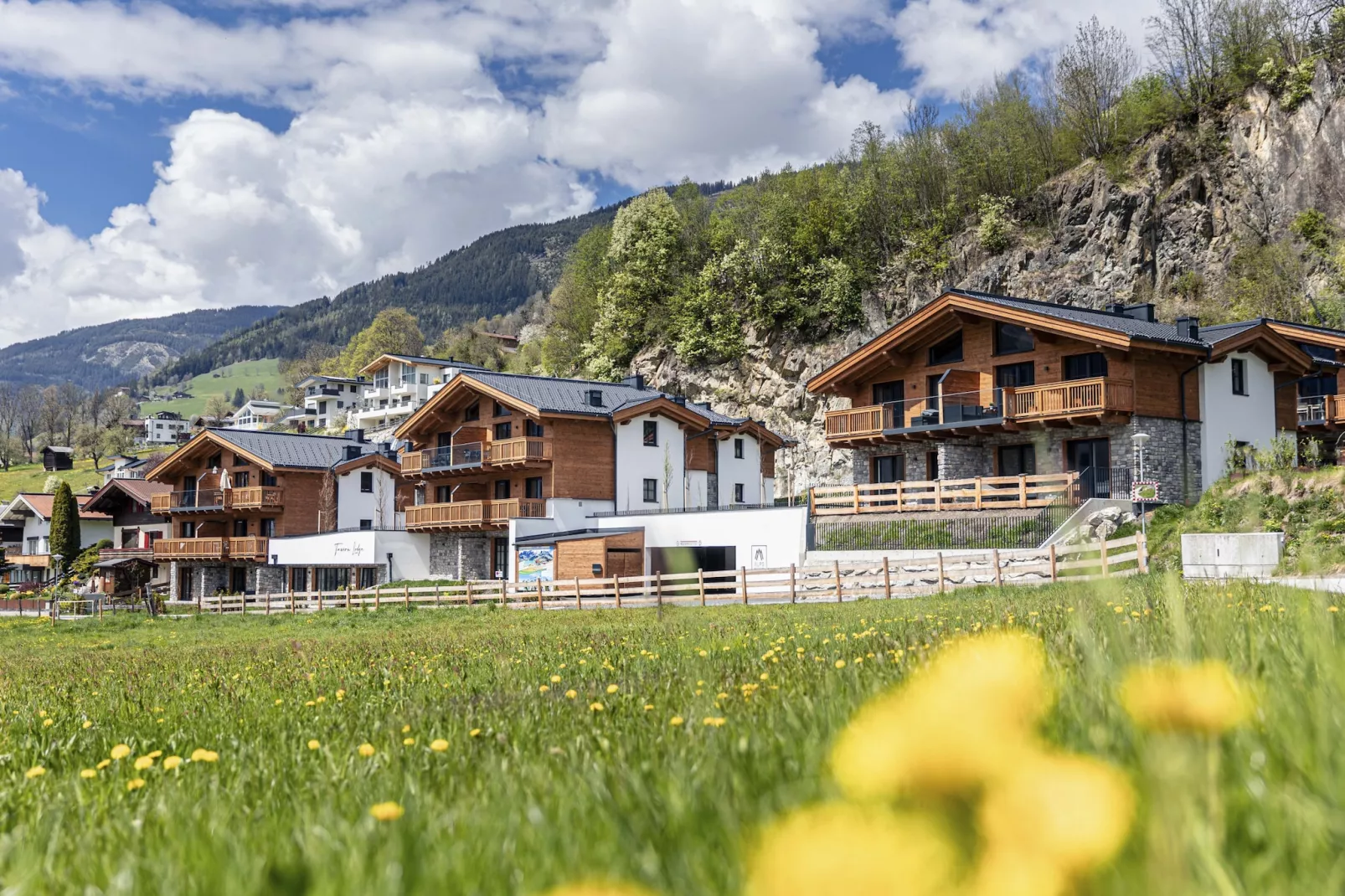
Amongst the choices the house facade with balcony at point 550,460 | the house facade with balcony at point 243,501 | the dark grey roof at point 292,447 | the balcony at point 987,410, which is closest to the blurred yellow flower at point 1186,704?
the balcony at point 987,410

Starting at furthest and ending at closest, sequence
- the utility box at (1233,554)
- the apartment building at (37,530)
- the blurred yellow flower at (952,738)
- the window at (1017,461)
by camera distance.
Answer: the apartment building at (37,530) → the window at (1017,461) → the utility box at (1233,554) → the blurred yellow flower at (952,738)

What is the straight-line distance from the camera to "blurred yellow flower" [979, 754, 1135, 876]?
3.06ft

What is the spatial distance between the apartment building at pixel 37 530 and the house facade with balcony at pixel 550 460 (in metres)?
37.0

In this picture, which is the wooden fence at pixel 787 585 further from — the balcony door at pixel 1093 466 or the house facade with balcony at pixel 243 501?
the house facade with balcony at pixel 243 501

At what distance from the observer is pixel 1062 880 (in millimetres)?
994

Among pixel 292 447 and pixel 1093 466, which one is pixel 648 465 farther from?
pixel 292 447

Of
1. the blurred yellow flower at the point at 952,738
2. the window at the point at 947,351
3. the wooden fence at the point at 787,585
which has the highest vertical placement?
the window at the point at 947,351

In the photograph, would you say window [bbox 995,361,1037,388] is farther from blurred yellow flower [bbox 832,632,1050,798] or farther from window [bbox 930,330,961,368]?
blurred yellow flower [bbox 832,632,1050,798]

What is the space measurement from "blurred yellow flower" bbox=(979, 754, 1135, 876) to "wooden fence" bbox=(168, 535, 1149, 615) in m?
20.8

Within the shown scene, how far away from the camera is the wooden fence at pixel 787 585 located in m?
25.3

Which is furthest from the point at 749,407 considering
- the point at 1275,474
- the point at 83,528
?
the point at 83,528

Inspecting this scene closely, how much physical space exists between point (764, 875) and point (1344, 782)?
146cm

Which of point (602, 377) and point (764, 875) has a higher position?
point (602, 377)

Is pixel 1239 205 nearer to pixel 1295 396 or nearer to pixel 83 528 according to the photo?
pixel 1295 396
